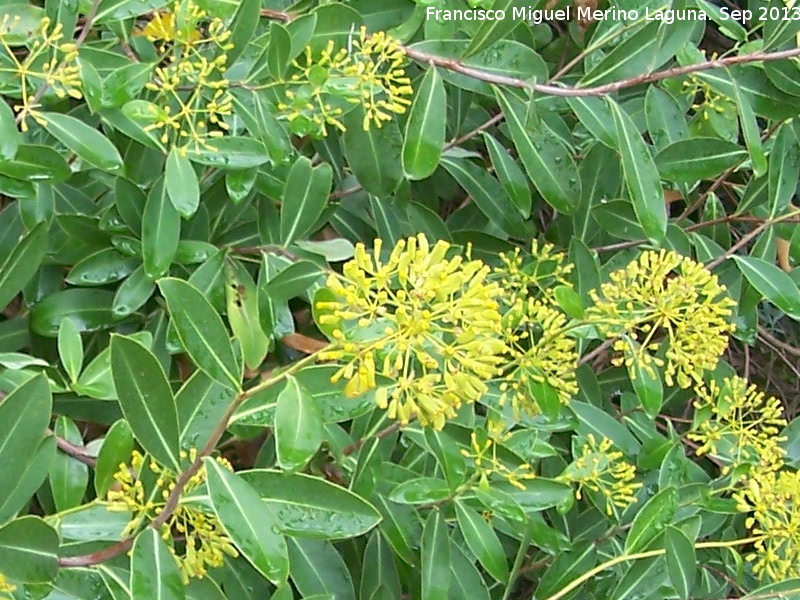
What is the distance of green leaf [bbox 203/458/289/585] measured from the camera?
0.68m

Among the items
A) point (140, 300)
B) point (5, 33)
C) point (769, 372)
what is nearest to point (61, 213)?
point (140, 300)

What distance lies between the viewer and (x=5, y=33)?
36.2 inches

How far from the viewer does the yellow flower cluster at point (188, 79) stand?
0.97m

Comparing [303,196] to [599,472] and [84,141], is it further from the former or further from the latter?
[599,472]

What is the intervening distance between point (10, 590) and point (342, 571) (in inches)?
17.6

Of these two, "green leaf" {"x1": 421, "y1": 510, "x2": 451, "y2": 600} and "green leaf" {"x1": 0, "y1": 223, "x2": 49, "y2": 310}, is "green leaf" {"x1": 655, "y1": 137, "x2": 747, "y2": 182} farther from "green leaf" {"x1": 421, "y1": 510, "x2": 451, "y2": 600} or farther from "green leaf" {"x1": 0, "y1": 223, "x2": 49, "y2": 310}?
"green leaf" {"x1": 0, "y1": 223, "x2": 49, "y2": 310}

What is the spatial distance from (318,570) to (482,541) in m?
0.22

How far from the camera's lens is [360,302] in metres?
0.66

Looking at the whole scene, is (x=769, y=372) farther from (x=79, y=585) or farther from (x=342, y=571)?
(x=79, y=585)

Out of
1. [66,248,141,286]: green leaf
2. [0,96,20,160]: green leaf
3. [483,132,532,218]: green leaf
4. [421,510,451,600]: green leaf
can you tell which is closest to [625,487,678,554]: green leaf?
[421,510,451,600]: green leaf

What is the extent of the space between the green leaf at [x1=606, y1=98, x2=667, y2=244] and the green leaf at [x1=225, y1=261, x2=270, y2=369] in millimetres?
555

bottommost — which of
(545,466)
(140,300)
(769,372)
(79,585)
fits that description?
(769,372)

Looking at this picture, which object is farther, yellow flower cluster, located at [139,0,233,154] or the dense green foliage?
yellow flower cluster, located at [139,0,233,154]

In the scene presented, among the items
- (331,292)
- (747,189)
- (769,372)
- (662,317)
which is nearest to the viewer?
(331,292)
